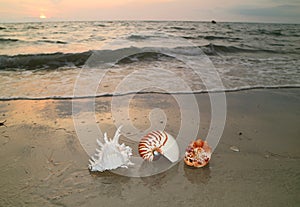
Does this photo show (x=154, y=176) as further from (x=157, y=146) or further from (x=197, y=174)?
(x=197, y=174)

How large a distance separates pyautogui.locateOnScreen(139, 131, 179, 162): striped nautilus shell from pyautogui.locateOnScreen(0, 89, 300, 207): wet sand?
0.66 feet

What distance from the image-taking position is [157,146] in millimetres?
2619

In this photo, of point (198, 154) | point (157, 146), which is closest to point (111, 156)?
point (157, 146)

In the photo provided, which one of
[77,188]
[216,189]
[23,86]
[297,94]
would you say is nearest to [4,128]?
[77,188]

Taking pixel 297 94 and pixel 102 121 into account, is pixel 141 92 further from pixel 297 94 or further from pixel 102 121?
pixel 297 94

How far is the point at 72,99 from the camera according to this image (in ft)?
16.9

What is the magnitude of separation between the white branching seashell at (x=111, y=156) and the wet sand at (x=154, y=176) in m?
0.10

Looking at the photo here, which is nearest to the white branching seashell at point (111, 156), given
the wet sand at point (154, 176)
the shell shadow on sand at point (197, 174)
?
the wet sand at point (154, 176)

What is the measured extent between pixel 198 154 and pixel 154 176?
51 centimetres

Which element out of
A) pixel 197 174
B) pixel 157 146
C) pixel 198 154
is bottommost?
pixel 197 174

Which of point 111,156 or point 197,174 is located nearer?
point 111,156

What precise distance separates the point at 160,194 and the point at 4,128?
8.77 ft

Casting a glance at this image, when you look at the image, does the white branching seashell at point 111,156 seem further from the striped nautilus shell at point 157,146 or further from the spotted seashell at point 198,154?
the spotted seashell at point 198,154

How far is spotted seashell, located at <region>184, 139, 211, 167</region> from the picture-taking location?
8.71ft
